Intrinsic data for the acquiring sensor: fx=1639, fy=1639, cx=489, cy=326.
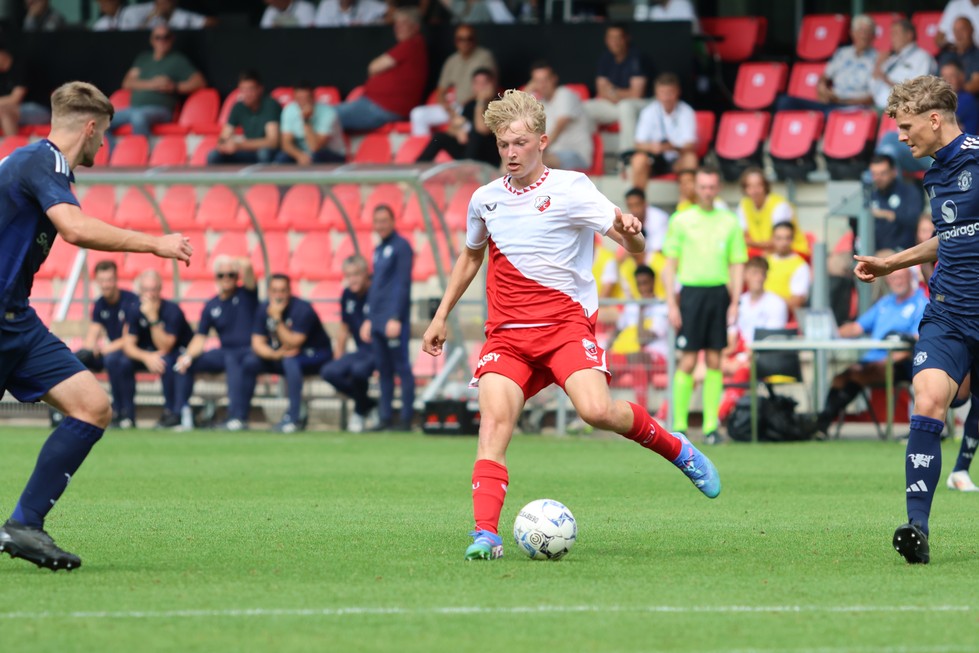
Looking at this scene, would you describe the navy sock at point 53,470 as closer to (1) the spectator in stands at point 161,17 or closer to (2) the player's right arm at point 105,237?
(2) the player's right arm at point 105,237

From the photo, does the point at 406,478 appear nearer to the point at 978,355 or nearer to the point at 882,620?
the point at 978,355

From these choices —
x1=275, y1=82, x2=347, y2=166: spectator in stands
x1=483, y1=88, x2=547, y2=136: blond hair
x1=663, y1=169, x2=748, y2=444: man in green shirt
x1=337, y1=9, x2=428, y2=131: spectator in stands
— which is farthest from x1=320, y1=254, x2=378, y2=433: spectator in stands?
x1=483, y1=88, x2=547, y2=136: blond hair

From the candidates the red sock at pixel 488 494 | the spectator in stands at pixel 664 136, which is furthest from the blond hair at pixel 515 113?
the spectator in stands at pixel 664 136

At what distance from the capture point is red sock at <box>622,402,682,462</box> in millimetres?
7730

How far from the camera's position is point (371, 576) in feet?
21.9

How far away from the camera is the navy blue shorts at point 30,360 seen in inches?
265

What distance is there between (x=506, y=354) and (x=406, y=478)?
4518 mm

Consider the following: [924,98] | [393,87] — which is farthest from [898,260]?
[393,87]

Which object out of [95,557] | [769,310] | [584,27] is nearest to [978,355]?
[95,557]

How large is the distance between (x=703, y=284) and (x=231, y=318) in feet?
18.9

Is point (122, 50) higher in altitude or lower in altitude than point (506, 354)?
higher

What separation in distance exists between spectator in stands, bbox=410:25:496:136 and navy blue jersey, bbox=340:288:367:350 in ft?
12.6

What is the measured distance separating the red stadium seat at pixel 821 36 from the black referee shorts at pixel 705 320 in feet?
24.2

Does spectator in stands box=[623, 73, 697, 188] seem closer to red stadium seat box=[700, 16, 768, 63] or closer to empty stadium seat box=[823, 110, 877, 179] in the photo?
empty stadium seat box=[823, 110, 877, 179]
